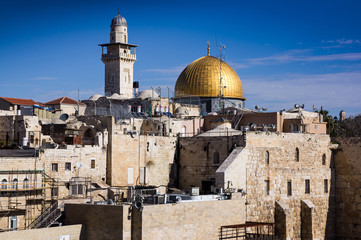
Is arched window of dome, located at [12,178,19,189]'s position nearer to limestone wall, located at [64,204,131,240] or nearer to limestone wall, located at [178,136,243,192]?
limestone wall, located at [64,204,131,240]

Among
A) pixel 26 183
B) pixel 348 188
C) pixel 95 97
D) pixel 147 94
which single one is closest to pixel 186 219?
pixel 26 183

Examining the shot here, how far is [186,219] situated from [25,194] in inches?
299

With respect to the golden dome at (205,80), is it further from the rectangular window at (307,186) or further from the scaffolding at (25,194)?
the scaffolding at (25,194)

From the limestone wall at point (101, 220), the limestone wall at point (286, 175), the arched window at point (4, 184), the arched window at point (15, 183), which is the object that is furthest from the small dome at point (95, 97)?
the limestone wall at point (101, 220)

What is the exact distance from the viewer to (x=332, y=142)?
4328 cm

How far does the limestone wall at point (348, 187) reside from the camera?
136 ft

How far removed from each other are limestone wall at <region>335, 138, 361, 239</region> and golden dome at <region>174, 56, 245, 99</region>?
13652 millimetres

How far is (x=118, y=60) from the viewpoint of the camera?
59.0 meters

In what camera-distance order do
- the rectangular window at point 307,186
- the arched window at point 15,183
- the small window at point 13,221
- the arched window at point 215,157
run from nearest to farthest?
the small window at point 13,221 → the arched window at point 15,183 → the arched window at point 215,157 → the rectangular window at point 307,186

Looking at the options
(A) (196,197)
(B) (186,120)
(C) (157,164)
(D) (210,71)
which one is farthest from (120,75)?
(A) (196,197)

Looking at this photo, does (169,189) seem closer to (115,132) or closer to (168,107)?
(115,132)

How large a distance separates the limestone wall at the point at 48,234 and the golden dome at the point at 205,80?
2667 centimetres

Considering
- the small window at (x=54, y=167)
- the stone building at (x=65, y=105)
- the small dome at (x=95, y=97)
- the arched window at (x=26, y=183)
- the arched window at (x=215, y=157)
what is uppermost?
the small dome at (x=95, y=97)

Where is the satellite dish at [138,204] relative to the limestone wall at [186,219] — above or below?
above
